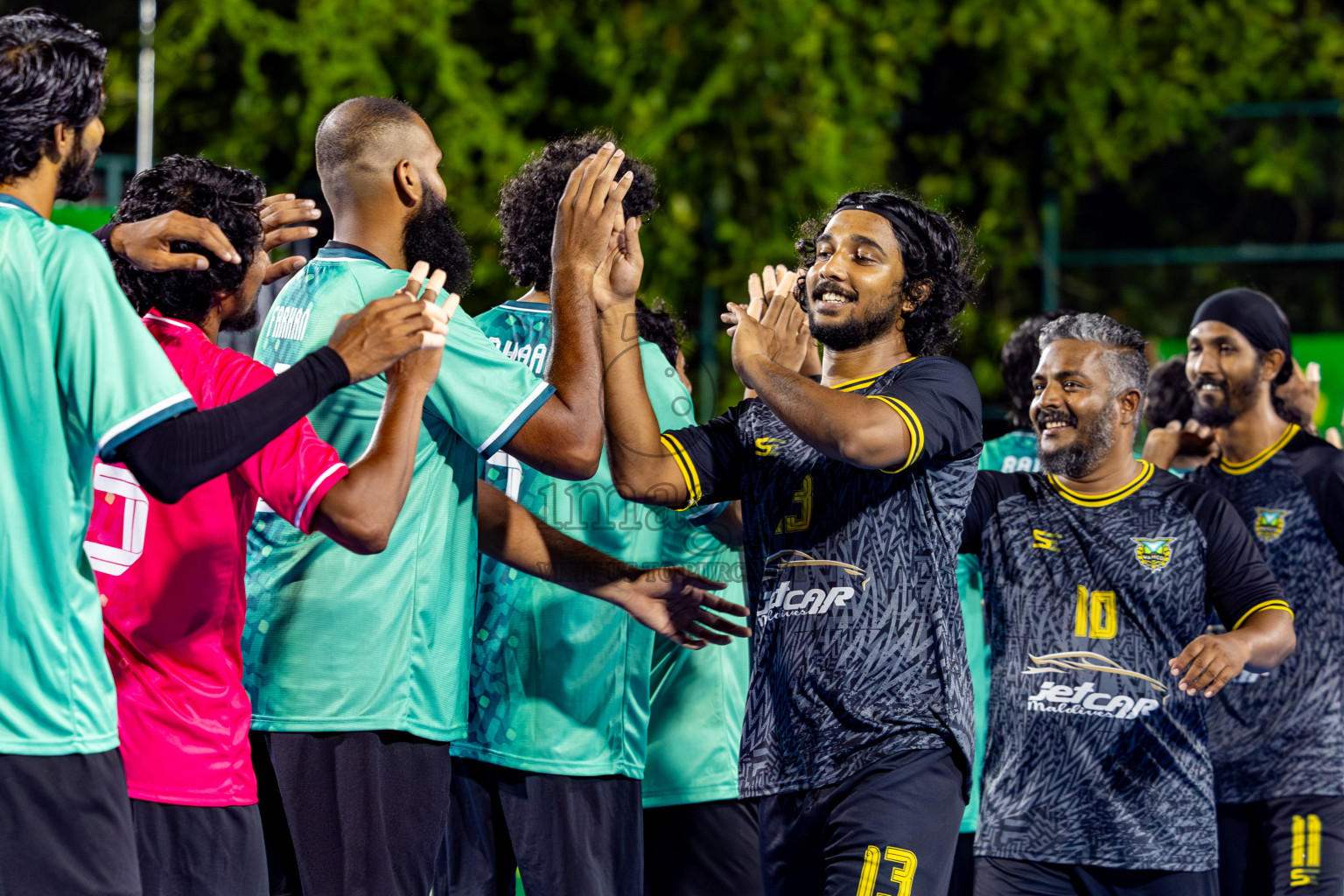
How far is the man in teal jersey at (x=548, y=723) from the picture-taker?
347cm

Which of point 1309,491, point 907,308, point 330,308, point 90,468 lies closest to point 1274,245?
point 1309,491

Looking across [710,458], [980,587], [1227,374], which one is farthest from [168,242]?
[1227,374]

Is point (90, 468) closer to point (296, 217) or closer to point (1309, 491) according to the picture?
point (296, 217)

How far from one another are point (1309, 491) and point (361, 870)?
324 cm

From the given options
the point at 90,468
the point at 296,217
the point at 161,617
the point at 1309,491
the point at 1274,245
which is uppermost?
the point at 1274,245

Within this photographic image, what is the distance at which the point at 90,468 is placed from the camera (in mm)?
2326

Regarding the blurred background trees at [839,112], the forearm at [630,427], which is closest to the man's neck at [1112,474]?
the forearm at [630,427]

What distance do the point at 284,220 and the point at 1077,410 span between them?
2195 mm

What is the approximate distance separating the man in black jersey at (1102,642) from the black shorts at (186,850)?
1.98 metres

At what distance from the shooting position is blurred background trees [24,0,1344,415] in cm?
839

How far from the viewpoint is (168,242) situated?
111 inches

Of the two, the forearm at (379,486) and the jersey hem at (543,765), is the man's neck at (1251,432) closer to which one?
the jersey hem at (543,765)

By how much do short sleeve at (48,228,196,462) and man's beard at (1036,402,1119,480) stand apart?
2.56 meters

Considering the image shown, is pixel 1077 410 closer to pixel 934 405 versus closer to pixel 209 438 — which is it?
pixel 934 405
